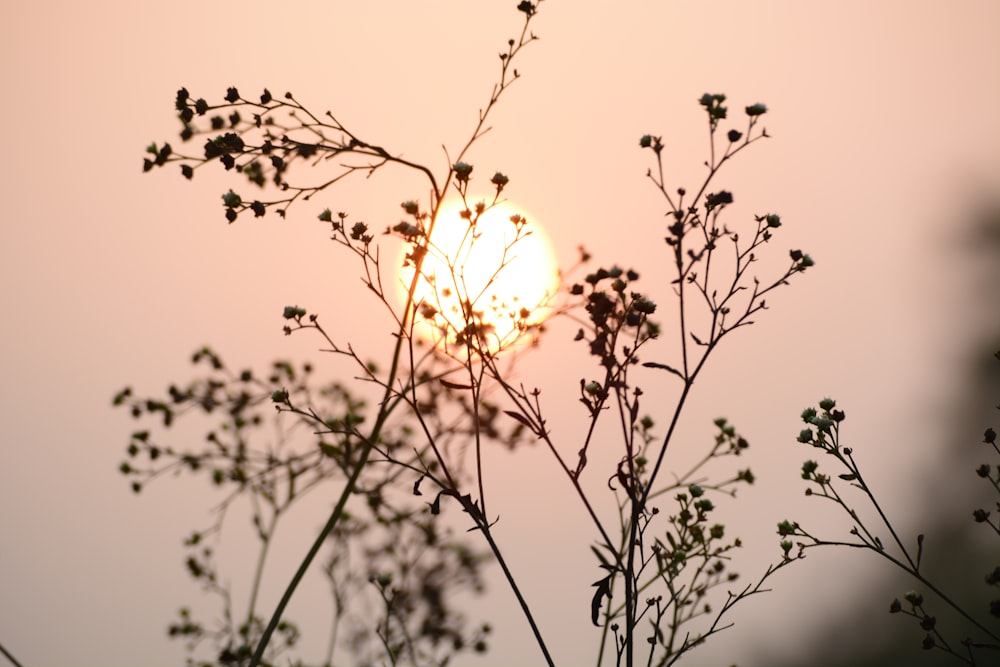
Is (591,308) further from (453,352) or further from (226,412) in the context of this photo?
(226,412)

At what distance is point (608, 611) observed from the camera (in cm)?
283

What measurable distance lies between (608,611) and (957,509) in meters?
20.5

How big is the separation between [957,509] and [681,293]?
2100 cm

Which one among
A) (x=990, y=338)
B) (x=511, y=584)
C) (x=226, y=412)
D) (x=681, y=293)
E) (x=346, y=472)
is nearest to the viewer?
(x=511, y=584)

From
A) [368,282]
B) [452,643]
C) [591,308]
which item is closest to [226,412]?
[452,643]

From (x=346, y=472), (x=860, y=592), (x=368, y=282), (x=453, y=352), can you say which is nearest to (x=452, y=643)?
(x=346, y=472)

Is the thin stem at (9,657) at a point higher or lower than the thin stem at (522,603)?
higher

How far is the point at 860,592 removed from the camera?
811 inches

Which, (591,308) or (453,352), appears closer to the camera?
(591,308)

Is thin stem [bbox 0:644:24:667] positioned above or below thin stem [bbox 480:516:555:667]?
above

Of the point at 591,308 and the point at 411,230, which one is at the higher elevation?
the point at 411,230

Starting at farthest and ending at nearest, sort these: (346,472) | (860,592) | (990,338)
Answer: (990,338) < (860,592) < (346,472)

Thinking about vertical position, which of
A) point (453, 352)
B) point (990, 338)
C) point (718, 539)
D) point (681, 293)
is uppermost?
point (990, 338)

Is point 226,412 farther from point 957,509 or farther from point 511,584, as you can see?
point 957,509
